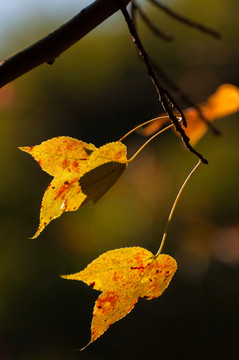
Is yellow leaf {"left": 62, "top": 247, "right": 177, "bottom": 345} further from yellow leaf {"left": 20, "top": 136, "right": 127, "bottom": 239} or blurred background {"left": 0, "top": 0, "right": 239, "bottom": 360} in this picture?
blurred background {"left": 0, "top": 0, "right": 239, "bottom": 360}

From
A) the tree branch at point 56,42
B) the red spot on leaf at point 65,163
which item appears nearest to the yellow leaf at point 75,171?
the red spot on leaf at point 65,163

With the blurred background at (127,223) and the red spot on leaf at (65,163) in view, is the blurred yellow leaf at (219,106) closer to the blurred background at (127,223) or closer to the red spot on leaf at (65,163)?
the red spot on leaf at (65,163)

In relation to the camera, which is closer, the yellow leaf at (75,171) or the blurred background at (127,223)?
the yellow leaf at (75,171)

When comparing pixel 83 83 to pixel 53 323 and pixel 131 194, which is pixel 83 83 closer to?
pixel 131 194

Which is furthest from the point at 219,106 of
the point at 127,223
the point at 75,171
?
the point at 127,223

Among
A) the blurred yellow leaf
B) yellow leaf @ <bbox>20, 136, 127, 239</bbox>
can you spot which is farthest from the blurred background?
yellow leaf @ <bbox>20, 136, 127, 239</bbox>
